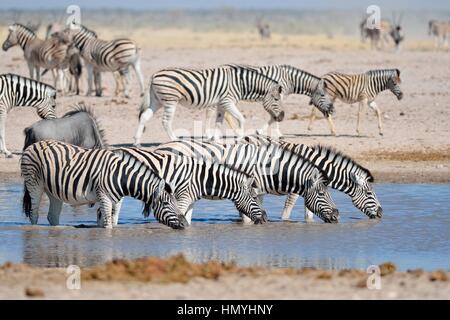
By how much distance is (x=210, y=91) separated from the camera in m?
15.2

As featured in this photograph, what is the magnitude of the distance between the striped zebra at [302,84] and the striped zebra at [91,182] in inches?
220

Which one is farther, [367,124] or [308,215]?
[367,124]

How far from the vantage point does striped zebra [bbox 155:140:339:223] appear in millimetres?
10670

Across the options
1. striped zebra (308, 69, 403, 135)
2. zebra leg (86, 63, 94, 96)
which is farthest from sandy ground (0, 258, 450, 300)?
zebra leg (86, 63, 94, 96)

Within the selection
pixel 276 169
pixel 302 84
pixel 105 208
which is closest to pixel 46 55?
pixel 302 84

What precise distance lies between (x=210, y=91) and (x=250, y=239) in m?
5.61

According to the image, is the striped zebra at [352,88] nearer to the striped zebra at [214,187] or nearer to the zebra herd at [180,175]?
the zebra herd at [180,175]

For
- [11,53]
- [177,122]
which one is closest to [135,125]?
[177,122]

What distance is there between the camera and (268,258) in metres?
8.98

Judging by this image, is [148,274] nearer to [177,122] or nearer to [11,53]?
[177,122]

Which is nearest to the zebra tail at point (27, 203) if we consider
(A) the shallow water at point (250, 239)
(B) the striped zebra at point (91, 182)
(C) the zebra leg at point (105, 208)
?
(B) the striped zebra at point (91, 182)

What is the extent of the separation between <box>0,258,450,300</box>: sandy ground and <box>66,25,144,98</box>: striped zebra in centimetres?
1264

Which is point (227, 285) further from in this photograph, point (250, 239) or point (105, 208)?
point (105, 208)
